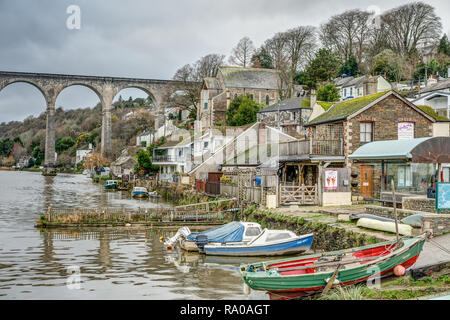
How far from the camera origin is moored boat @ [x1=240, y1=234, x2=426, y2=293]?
13.2 metres

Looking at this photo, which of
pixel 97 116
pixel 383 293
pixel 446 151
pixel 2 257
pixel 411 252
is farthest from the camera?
pixel 97 116

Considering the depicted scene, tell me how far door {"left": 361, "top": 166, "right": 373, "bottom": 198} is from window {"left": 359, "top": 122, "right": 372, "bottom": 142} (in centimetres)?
186

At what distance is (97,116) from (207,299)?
7123 inches

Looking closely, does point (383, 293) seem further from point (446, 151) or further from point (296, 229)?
point (446, 151)

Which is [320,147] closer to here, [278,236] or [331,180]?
[331,180]

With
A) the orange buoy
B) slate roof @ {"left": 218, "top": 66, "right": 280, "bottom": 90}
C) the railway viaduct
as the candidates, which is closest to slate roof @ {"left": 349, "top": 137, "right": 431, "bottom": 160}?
the orange buoy

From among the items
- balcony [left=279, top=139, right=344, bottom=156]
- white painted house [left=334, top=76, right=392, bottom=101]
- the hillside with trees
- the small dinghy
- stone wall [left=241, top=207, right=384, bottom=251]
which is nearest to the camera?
stone wall [left=241, top=207, right=384, bottom=251]

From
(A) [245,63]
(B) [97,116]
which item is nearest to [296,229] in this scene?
(A) [245,63]

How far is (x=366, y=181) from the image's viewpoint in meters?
29.5

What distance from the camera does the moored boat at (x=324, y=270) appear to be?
13.2 metres

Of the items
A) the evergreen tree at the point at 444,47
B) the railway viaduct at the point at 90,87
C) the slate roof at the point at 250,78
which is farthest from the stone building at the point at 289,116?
the railway viaduct at the point at 90,87

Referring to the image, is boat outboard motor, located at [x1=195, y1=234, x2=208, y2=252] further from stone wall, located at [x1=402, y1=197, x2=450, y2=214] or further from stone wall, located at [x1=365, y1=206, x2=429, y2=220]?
stone wall, located at [x1=402, y1=197, x2=450, y2=214]

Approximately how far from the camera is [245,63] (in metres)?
98.4

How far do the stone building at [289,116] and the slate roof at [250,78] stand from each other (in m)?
15.1
